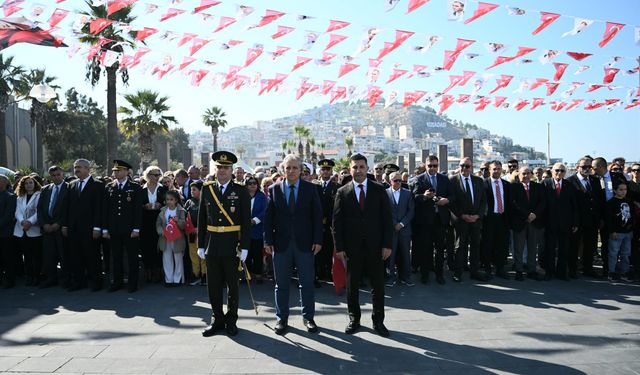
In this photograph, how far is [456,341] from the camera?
468 centimetres

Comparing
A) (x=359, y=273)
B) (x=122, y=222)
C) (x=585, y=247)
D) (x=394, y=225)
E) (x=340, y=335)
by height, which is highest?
(x=122, y=222)

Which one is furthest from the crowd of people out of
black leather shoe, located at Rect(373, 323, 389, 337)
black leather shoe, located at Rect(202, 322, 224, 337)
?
black leather shoe, located at Rect(373, 323, 389, 337)

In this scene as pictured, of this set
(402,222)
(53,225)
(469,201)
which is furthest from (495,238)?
(53,225)

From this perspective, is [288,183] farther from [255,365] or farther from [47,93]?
[47,93]

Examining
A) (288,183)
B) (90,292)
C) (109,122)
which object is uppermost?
(109,122)

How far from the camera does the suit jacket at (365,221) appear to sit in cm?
509

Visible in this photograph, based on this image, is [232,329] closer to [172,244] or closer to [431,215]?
[172,244]

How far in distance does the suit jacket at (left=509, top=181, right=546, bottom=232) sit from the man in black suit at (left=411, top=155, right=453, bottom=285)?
1.18 metres

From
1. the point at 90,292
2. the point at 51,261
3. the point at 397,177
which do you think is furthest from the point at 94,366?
the point at 397,177

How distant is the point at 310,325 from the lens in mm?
A: 5035

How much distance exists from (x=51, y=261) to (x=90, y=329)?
3.10m

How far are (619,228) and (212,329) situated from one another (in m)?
6.88

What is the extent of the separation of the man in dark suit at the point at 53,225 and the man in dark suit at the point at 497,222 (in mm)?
7248

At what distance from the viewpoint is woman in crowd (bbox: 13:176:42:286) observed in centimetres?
777
